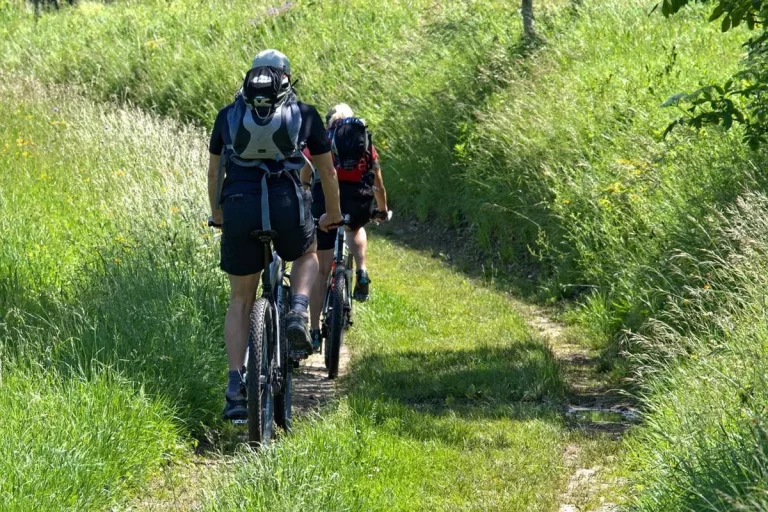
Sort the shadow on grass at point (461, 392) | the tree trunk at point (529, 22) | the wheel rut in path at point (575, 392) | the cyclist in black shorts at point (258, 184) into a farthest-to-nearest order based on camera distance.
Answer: the tree trunk at point (529, 22) → the shadow on grass at point (461, 392) → the wheel rut in path at point (575, 392) → the cyclist in black shorts at point (258, 184)

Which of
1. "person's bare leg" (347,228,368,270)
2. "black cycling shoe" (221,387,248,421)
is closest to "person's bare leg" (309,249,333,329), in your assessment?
"person's bare leg" (347,228,368,270)

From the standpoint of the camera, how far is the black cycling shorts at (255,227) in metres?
5.54

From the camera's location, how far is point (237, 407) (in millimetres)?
5543

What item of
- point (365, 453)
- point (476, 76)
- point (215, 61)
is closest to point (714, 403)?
point (365, 453)

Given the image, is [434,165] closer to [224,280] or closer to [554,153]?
[554,153]

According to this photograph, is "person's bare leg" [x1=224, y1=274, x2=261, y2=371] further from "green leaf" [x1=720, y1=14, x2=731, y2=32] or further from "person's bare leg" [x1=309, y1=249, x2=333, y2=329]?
"green leaf" [x1=720, y1=14, x2=731, y2=32]

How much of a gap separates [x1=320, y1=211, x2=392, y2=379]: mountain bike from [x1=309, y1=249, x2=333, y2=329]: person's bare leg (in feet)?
0.21

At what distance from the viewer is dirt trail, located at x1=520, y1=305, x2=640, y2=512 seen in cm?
550

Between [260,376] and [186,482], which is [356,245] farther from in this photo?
[186,482]

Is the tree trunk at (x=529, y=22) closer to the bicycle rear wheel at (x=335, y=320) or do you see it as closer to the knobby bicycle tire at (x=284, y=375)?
the bicycle rear wheel at (x=335, y=320)

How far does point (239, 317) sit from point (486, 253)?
6.82 m

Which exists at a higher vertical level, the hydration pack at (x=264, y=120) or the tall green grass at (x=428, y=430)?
the hydration pack at (x=264, y=120)

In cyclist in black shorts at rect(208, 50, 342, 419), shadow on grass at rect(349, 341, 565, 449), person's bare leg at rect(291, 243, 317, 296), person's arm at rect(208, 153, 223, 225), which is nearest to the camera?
cyclist in black shorts at rect(208, 50, 342, 419)

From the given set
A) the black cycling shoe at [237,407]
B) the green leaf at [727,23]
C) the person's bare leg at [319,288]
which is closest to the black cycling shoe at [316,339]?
the person's bare leg at [319,288]
